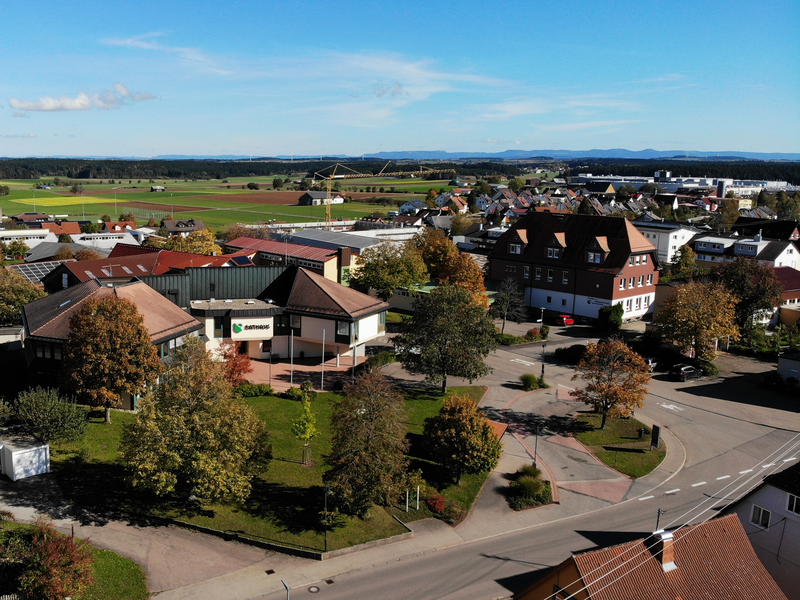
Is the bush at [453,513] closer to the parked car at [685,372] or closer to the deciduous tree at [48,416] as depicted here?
the deciduous tree at [48,416]

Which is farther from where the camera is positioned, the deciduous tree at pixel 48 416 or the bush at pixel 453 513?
the deciduous tree at pixel 48 416

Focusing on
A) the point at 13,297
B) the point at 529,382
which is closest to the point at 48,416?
the point at 13,297

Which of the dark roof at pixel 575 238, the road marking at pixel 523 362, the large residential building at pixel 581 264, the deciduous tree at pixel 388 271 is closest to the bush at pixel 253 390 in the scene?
the road marking at pixel 523 362

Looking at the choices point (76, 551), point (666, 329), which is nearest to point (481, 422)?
point (76, 551)

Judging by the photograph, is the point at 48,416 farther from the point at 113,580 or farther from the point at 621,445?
the point at 621,445

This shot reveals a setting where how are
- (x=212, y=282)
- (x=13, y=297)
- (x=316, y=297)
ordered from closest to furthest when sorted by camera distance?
(x=316, y=297) < (x=13, y=297) < (x=212, y=282)

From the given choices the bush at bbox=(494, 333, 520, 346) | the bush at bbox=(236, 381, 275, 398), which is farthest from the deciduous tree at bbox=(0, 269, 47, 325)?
the bush at bbox=(494, 333, 520, 346)
